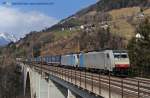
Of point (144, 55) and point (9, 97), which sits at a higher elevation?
point (144, 55)

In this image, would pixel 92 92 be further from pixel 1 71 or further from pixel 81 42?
pixel 1 71

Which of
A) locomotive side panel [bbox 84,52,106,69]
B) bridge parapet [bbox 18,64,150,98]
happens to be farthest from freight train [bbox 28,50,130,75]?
bridge parapet [bbox 18,64,150,98]

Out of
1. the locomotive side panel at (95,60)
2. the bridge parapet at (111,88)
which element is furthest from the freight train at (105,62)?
the bridge parapet at (111,88)

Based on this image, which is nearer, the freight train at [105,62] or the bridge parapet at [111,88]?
the bridge parapet at [111,88]

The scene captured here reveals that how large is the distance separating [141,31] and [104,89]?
3669 cm

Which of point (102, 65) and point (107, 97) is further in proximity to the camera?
point (102, 65)

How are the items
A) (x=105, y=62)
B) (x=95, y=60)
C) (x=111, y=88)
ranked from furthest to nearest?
(x=95, y=60), (x=105, y=62), (x=111, y=88)

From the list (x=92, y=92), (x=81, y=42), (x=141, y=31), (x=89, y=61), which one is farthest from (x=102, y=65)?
(x=81, y=42)

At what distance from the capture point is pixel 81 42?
144 m

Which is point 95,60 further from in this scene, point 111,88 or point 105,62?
point 111,88

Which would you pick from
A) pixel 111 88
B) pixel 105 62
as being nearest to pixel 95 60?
pixel 105 62

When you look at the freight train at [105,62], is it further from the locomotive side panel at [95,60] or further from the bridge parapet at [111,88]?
the bridge parapet at [111,88]

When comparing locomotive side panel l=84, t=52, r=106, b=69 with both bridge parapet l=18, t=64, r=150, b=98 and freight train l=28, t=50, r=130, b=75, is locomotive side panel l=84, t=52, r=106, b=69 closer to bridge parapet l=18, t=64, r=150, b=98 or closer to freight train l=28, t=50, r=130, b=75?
freight train l=28, t=50, r=130, b=75

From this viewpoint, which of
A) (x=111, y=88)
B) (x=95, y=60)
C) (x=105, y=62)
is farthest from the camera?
(x=95, y=60)
